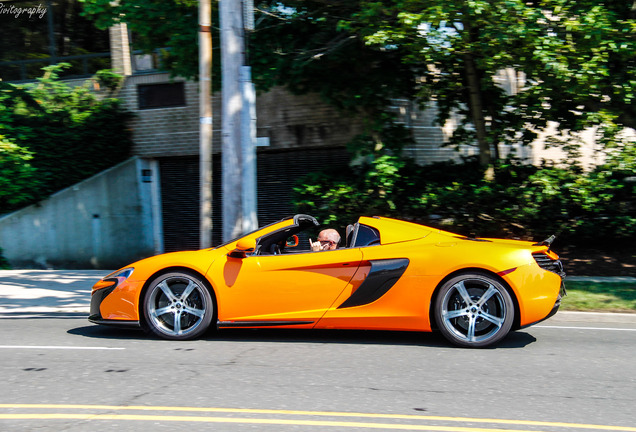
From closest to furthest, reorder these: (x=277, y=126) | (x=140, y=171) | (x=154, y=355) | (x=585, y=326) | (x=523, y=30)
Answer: (x=154, y=355) → (x=585, y=326) → (x=523, y=30) → (x=277, y=126) → (x=140, y=171)

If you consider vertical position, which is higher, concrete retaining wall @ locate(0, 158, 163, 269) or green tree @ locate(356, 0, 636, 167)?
green tree @ locate(356, 0, 636, 167)

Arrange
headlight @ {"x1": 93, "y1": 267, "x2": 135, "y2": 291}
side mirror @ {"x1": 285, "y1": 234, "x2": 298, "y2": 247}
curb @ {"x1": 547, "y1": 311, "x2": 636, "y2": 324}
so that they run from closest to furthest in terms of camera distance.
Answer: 1. headlight @ {"x1": 93, "y1": 267, "x2": 135, "y2": 291}
2. side mirror @ {"x1": 285, "y1": 234, "x2": 298, "y2": 247}
3. curb @ {"x1": 547, "y1": 311, "x2": 636, "y2": 324}

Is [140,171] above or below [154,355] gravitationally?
above

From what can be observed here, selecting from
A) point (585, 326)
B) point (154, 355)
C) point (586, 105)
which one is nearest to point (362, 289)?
point (154, 355)

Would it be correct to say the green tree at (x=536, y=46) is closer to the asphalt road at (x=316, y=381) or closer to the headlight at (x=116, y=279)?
the asphalt road at (x=316, y=381)

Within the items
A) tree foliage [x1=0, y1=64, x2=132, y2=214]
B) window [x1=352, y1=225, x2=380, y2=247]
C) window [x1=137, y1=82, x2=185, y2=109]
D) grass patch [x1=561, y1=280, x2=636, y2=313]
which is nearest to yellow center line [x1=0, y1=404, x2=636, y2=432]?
window [x1=352, y1=225, x2=380, y2=247]

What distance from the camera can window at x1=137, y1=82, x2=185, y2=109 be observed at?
16.1 metres

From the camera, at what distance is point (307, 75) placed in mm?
12867

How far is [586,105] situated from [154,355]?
29.1ft

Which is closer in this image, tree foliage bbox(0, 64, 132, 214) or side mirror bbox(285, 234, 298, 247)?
side mirror bbox(285, 234, 298, 247)

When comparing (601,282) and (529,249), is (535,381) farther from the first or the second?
(601,282)

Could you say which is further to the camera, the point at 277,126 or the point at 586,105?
the point at 277,126

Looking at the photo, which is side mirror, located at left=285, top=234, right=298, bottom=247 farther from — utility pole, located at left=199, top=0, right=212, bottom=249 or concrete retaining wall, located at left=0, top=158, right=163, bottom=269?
concrete retaining wall, located at left=0, top=158, right=163, bottom=269

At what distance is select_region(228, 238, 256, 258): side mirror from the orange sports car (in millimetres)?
14
